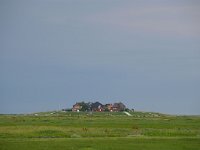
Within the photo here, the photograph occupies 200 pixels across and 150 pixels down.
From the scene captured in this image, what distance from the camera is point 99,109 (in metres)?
148

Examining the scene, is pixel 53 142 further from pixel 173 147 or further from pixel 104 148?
pixel 173 147

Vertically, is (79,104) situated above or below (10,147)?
above

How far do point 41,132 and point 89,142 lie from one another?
1166cm

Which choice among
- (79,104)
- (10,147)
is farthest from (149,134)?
(79,104)

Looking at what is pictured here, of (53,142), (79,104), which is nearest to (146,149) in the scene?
(53,142)

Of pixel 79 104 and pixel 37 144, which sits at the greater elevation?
pixel 79 104

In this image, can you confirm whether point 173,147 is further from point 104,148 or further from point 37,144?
point 37,144

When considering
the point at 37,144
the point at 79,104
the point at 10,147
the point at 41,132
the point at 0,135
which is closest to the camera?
the point at 10,147

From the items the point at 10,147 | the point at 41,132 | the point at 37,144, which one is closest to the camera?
the point at 10,147

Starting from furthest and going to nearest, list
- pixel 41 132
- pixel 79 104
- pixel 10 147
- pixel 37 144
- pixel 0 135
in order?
pixel 79 104
pixel 41 132
pixel 0 135
pixel 37 144
pixel 10 147

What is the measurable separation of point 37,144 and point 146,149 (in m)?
8.38

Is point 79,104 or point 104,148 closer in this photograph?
point 104,148

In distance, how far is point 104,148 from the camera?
36.6 m

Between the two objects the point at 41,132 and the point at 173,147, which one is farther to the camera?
the point at 41,132
